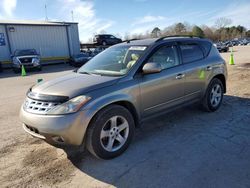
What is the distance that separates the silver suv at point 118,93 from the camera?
3.14m

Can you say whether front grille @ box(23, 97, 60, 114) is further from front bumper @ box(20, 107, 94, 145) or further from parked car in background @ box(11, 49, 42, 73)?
parked car in background @ box(11, 49, 42, 73)

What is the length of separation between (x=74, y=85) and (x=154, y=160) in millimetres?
1617

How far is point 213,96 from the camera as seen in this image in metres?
5.40

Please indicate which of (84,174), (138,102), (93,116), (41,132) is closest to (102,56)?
(138,102)

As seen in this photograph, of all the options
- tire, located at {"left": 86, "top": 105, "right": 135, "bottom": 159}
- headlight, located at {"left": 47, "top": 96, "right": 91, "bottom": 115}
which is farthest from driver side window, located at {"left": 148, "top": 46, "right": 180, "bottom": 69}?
headlight, located at {"left": 47, "top": 96, "right": 91, "bottom": 115}

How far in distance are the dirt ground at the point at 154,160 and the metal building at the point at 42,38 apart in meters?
21.9

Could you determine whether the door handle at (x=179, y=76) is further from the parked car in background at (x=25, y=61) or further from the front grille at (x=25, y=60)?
the front grille at (x=25, y=60)

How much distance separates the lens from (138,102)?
3.80m

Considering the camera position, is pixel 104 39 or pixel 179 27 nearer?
pixel 104 39

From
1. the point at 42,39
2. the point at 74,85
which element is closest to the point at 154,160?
the point at 74,85

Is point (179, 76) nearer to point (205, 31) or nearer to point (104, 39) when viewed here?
point (104, 39)

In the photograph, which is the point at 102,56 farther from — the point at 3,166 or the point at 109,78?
the point at 3,166

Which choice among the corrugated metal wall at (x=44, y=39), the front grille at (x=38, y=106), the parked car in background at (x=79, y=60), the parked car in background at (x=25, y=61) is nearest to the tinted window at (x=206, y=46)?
the front grille at (x=38, y=106)

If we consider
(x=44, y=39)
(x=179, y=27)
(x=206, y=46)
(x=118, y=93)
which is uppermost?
A: (x=179, y=27)
